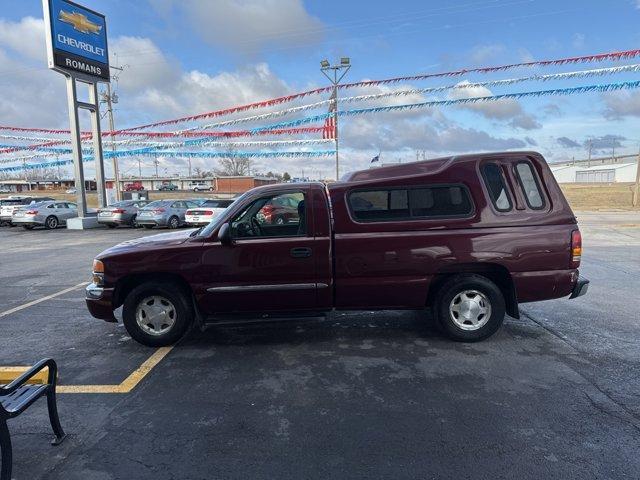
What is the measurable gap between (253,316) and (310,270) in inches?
31.8

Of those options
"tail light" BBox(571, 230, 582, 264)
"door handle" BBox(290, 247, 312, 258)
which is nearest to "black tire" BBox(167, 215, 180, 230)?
"door handle" BBox(290, 247, 312, 258)

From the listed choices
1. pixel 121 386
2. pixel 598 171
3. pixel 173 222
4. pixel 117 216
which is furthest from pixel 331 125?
pixel 598 171

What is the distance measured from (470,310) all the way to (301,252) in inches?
76.4

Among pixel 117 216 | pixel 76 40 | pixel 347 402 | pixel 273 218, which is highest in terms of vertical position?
pixel 76 40

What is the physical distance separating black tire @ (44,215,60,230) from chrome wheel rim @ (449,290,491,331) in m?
22.9

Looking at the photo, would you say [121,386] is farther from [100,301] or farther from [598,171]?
[598,171]

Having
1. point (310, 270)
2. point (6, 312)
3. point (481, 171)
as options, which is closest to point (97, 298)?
point (310, 270)

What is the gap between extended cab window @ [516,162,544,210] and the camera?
482 cm

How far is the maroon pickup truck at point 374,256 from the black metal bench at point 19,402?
1.74 metres

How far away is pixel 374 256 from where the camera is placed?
4727 millimetres

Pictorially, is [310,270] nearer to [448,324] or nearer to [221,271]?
[221,271]

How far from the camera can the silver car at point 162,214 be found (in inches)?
806

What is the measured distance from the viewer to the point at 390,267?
475 cm

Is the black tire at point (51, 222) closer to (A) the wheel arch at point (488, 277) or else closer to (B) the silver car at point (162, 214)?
(B) the silver car at point (162, 214)
